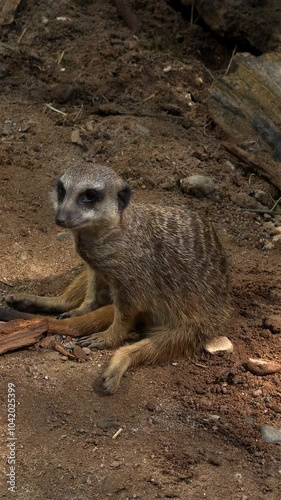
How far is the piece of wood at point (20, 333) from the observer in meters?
3.07

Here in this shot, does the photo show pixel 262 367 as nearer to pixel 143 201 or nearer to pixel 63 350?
pixel 63 350

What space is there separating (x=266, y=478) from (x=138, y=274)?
3.40ft

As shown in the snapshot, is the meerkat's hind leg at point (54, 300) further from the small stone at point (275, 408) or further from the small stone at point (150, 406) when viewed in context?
the small stone at point (275, 408)

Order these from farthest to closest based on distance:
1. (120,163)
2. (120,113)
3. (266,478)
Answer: (120,113) < (120,163) < (266,478)

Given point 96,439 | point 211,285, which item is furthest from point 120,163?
point 96,439

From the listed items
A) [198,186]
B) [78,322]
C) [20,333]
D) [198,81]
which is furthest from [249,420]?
[198,81]

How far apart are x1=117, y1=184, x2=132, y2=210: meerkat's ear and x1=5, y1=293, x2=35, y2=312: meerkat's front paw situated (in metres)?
0.66

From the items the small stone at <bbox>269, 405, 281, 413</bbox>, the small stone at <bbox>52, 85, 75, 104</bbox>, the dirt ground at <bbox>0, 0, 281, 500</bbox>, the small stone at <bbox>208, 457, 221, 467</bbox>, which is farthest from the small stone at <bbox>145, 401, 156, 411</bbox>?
the small stone at <bbox>52, 85, 75, 104</bbox>

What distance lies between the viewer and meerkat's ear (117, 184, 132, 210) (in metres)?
3.10

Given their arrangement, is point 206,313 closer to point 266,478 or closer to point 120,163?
point 266,478

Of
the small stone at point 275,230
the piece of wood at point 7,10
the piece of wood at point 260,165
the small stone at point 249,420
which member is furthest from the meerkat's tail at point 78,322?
the piece of wood at point 7,10

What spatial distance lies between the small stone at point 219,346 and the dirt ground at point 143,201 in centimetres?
3

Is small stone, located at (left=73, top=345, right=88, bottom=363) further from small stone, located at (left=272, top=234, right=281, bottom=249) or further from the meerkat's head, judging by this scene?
small stone, located at (left=272, top=234, right=281, bottom=249)

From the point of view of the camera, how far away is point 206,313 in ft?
11.0
